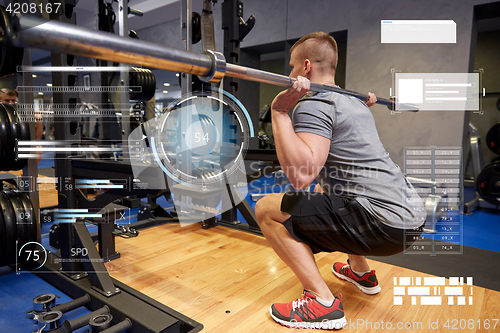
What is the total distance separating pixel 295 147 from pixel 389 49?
436 cm

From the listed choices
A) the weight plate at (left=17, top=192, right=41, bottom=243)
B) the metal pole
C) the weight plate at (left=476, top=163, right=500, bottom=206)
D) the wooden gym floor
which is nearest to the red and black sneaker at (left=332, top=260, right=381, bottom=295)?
the wooden gym floor

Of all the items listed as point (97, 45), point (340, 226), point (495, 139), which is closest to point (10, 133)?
point (97, 45)

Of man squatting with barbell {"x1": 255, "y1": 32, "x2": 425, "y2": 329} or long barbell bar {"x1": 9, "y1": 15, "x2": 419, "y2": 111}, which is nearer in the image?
long barbell bar {"x1": 9, "y1": 15, "x2": 419, "y2": 111}

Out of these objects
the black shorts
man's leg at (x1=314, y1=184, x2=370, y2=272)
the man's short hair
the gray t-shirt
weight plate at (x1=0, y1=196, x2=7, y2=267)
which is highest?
the man's short hair

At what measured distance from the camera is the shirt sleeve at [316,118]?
1246mm

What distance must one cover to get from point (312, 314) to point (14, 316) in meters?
1.46

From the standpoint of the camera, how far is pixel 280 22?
5.76 m

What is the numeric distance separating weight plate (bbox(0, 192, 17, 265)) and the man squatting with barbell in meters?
1.49

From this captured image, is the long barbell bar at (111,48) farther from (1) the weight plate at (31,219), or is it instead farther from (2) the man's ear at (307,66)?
(1) the weight plate at (31,219)

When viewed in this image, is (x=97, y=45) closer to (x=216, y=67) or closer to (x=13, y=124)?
(x=216, y=67)

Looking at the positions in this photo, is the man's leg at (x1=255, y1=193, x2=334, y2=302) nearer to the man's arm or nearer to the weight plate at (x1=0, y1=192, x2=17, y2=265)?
the man's arm

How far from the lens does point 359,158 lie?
1.32m

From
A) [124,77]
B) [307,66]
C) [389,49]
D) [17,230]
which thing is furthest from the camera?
[389,49]

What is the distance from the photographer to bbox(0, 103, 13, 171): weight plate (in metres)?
1.83
